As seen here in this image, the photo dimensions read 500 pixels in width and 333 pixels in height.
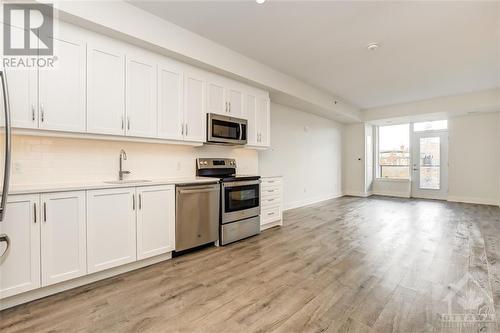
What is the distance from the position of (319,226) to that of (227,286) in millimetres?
2590

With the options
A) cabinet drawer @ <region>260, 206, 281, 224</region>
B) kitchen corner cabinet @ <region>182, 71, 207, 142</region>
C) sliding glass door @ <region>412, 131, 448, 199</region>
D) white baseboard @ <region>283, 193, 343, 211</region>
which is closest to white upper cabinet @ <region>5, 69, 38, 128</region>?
kitchen corner cabinet @ <region>182, 71, 207, 142</region>

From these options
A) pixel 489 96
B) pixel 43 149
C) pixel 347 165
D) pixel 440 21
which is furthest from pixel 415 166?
pixel 43 149

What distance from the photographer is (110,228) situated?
2.48 metres

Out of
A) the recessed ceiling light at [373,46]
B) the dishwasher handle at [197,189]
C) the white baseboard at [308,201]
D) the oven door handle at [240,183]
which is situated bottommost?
the white baseboard at [308,201]

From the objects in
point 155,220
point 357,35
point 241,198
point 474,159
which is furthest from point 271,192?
point 474,159

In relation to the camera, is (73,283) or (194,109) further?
(194,109)

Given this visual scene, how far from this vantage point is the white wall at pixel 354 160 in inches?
320

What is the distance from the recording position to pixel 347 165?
8.55 metres

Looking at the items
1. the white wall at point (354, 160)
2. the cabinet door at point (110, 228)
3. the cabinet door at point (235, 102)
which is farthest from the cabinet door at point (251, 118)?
the white wall at point (354, 160)

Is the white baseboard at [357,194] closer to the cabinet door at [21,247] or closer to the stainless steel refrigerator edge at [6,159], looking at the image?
the cabinet door at [21,247]

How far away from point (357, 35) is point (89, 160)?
382 cm

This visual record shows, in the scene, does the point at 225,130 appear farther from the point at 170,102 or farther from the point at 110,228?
the point at 110,228

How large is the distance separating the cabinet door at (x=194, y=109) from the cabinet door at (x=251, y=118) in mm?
926

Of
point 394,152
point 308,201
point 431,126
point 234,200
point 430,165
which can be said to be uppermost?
point 431,126
